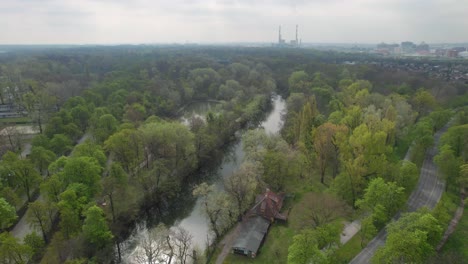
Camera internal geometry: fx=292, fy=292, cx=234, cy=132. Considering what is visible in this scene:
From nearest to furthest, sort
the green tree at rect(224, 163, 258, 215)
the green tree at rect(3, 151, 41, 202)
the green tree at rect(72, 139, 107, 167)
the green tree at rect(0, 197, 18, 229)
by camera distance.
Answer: the green tree at rect(0, 197, 18, 229) → the green tree at rect(224, 163, 258, 215) → the green tree at rect(3, 151, 41, 202) → the green tree at rect(72, 139, 107, 167)

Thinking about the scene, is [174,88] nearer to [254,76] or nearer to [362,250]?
[254,76]

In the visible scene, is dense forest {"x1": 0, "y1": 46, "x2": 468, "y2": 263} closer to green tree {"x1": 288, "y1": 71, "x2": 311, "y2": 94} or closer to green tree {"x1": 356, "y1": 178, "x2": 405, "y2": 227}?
green tree {"x1": 356, "y1": 178, "x2": 405, "y2": 227}

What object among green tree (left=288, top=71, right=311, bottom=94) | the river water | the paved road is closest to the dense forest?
the paved road

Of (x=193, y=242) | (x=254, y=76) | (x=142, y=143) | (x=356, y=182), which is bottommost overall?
(x=193, y=242)

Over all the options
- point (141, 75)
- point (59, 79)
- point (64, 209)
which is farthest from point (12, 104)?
point (64, 209)

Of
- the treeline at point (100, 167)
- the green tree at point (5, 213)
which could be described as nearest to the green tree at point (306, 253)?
the treeline at point (100, 167)

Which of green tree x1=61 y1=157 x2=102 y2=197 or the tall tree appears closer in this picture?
green tree x1=61 y1=157 x2=102 y2=197
